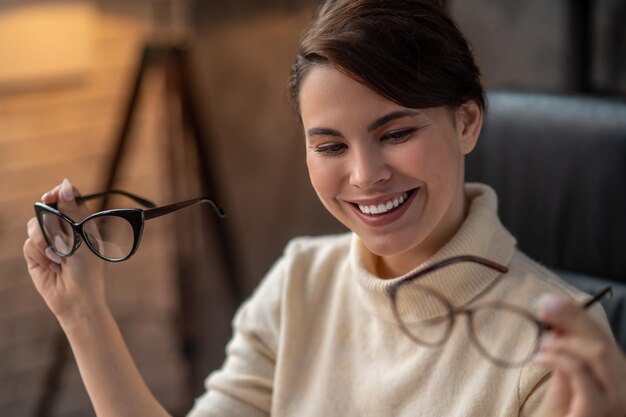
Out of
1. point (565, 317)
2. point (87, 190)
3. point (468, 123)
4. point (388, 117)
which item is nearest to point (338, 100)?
point (388, 117)

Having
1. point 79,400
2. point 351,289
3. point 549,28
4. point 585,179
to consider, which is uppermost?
point 549,28

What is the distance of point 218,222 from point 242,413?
1108 millimetres

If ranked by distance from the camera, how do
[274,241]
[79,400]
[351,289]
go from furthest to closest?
[274,241]
[79,400]
[351,289]

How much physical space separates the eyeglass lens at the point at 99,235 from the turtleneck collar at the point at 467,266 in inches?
13.2

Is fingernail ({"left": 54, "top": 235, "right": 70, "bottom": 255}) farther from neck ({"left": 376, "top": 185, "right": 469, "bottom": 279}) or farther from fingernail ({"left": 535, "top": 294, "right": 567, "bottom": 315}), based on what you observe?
fingernail ({"left": 535, "top": 294, "right": 567, "bottom": 315})

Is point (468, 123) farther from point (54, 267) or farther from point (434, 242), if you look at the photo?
point (54, 267)

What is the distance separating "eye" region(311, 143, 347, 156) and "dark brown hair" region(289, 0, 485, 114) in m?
0.10

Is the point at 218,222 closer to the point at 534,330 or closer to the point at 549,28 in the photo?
the point at 549,28

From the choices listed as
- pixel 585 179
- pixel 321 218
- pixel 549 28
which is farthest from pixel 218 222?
pixel 585 179

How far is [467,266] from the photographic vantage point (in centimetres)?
123

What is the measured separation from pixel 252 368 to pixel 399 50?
57cm

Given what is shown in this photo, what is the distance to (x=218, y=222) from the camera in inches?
97.4

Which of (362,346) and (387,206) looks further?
(362,346)

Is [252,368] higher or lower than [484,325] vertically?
lower
